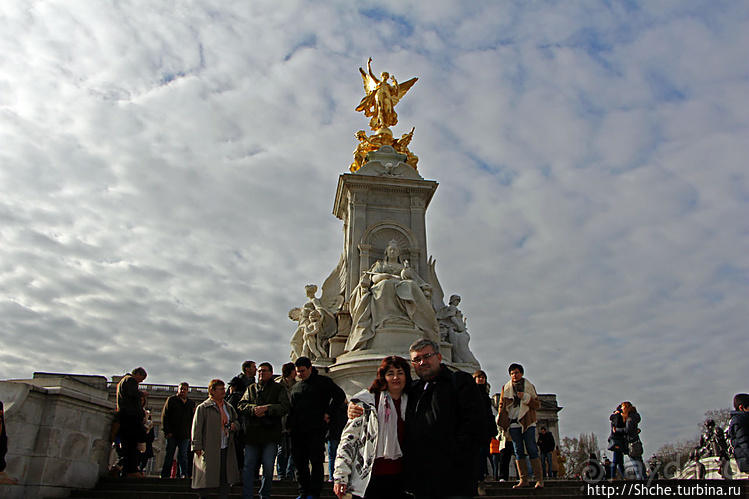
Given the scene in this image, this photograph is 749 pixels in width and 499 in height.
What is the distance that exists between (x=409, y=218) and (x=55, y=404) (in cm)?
1242

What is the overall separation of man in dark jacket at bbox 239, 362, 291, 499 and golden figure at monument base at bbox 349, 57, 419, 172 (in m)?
13.5

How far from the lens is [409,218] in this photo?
19.0 m

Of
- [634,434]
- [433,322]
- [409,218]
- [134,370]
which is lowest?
[634,434]

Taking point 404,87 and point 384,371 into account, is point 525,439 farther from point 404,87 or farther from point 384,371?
point 404,87

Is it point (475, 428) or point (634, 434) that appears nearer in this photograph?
point (475, 428)

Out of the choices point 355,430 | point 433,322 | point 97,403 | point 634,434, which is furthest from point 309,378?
point 433,322

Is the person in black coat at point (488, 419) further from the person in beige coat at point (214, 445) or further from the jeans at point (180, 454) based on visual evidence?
the jeans at point (180, 454)

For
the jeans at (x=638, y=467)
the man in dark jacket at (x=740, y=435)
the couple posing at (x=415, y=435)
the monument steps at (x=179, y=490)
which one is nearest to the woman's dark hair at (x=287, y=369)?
the monument steps at (x=179, y=490)

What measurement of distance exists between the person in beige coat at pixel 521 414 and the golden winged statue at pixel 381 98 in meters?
13.5

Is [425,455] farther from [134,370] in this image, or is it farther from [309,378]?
[134,370]

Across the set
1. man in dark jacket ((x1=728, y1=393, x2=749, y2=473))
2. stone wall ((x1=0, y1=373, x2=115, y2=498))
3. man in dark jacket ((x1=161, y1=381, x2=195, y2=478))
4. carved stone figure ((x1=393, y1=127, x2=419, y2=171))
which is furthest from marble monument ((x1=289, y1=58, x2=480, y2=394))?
man in dark jacket ((x1=728, y1=393, x2=749, y2=473))

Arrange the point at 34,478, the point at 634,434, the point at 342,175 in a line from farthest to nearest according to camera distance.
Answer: the point at 342,175 → the point at 634,434 → the point at 34,478

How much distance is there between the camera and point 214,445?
7.04 meters

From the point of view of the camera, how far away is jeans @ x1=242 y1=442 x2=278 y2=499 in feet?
23.6
